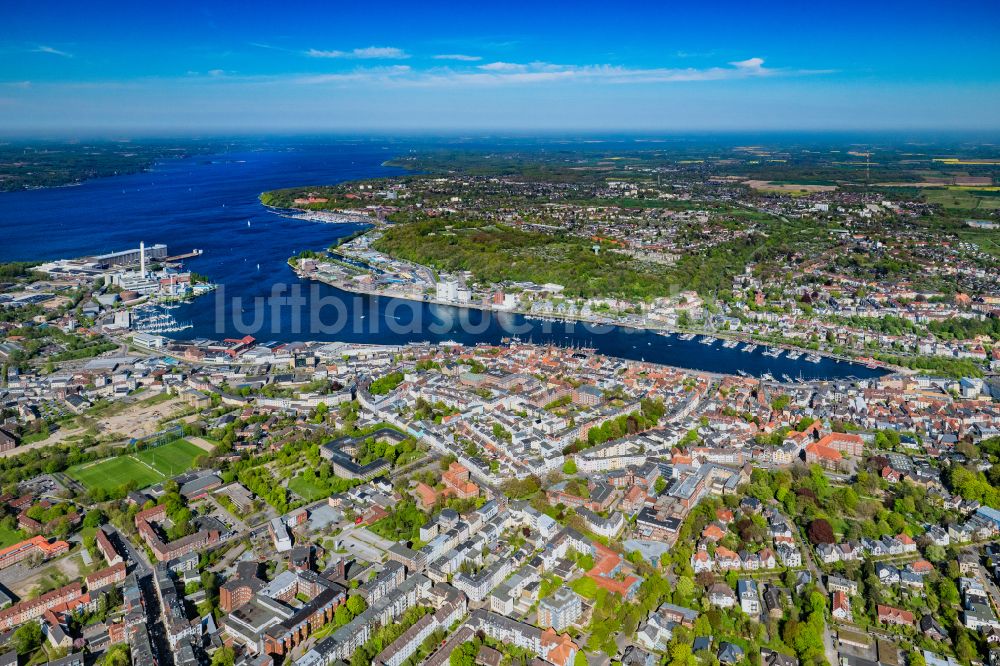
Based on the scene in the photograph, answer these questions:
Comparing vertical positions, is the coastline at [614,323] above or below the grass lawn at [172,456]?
above

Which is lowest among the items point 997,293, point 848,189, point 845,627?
point 845,627

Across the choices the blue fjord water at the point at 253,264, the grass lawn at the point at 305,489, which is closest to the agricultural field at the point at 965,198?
the blue fjord water at the point at 253,264

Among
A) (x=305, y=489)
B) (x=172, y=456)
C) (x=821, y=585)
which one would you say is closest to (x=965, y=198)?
(x=821, y=585)

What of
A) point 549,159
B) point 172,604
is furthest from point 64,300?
point 549,159

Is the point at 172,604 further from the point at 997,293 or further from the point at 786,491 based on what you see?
the point at 997,293

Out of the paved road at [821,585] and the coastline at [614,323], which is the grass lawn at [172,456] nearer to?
the paved road at [821,585]

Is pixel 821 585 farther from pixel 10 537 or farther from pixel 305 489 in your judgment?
pixel 10 537
